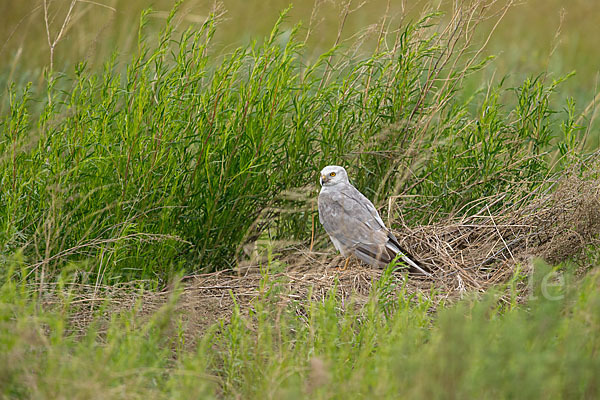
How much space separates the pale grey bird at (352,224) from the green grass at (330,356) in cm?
81

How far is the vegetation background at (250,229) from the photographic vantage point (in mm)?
2812

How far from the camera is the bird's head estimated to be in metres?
4.82

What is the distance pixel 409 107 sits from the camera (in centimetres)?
545

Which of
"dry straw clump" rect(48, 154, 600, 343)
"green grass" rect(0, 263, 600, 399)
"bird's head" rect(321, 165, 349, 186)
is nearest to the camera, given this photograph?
"green grass" rect(0, 263, 600, 399)

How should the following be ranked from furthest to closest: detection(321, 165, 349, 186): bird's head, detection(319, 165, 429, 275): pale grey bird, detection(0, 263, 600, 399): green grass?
detection(321, 165, 349, 186): bird's head
detection(319, 165, 429, 275): pale grey bird
detection(0, 263, 600, 399): green grass

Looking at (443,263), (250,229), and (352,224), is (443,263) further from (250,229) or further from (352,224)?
(250,229)

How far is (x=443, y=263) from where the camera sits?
184 inches

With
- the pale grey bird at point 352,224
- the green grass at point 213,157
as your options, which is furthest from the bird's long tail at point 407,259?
the green grass at point 213,157

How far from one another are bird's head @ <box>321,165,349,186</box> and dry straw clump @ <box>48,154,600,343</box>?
0.51 m

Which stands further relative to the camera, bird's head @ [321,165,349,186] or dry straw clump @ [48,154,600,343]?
bird's head @ [321,165,349,186]

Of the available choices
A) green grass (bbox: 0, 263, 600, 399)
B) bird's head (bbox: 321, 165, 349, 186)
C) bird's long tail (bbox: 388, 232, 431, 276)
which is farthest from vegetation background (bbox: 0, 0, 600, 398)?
bird's head (bbox: 321, 165, 349, 186)

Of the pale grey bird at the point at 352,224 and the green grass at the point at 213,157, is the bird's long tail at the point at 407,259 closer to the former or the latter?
the pale grey bird at the point at 352,224

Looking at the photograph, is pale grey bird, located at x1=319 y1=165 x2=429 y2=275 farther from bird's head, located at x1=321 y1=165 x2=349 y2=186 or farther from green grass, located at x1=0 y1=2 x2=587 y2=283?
green grass, located at x1=0 y1=2 x2=587 y2=283

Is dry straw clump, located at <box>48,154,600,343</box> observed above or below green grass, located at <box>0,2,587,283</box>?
below
